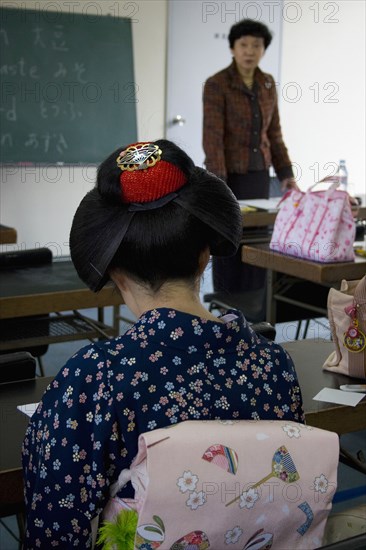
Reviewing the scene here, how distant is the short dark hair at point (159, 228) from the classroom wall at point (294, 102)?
433 cm

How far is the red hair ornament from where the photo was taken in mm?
1111

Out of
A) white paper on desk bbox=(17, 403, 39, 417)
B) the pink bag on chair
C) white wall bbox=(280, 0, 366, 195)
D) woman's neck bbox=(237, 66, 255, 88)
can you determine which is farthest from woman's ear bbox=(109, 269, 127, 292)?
white wall bbox=(280, 0, 366, 195)

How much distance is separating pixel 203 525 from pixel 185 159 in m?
0.54

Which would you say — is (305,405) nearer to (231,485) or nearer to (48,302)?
(231,485)

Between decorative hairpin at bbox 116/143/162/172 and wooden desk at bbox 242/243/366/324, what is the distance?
191 cm

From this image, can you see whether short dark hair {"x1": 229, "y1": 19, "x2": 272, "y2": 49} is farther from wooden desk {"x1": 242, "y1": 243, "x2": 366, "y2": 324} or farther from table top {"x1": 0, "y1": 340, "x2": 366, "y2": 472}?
table top {"x1": 0, "y1": 340, "x2": 366, "y2": 472}

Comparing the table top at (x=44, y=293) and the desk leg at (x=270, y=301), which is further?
the desk leg at (x=270, y=301)

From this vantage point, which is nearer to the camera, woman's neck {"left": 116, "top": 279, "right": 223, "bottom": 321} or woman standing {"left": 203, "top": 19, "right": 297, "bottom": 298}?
woman's neck {"left": 116, "top": 279, "right": 223, "bottom": 321}

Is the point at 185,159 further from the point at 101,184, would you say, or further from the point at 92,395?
the point at 92,395

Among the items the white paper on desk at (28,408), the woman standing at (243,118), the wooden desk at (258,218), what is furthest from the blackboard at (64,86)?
the white paper on desk at (28,408)

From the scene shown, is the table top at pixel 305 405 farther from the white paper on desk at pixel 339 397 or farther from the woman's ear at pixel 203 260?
the woman's ear at pixel 203 260

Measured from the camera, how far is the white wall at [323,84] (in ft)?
22.1

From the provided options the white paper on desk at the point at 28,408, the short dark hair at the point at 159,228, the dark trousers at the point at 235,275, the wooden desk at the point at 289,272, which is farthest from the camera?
the dark trousers at the point at 235,275

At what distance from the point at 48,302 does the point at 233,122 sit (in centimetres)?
212
